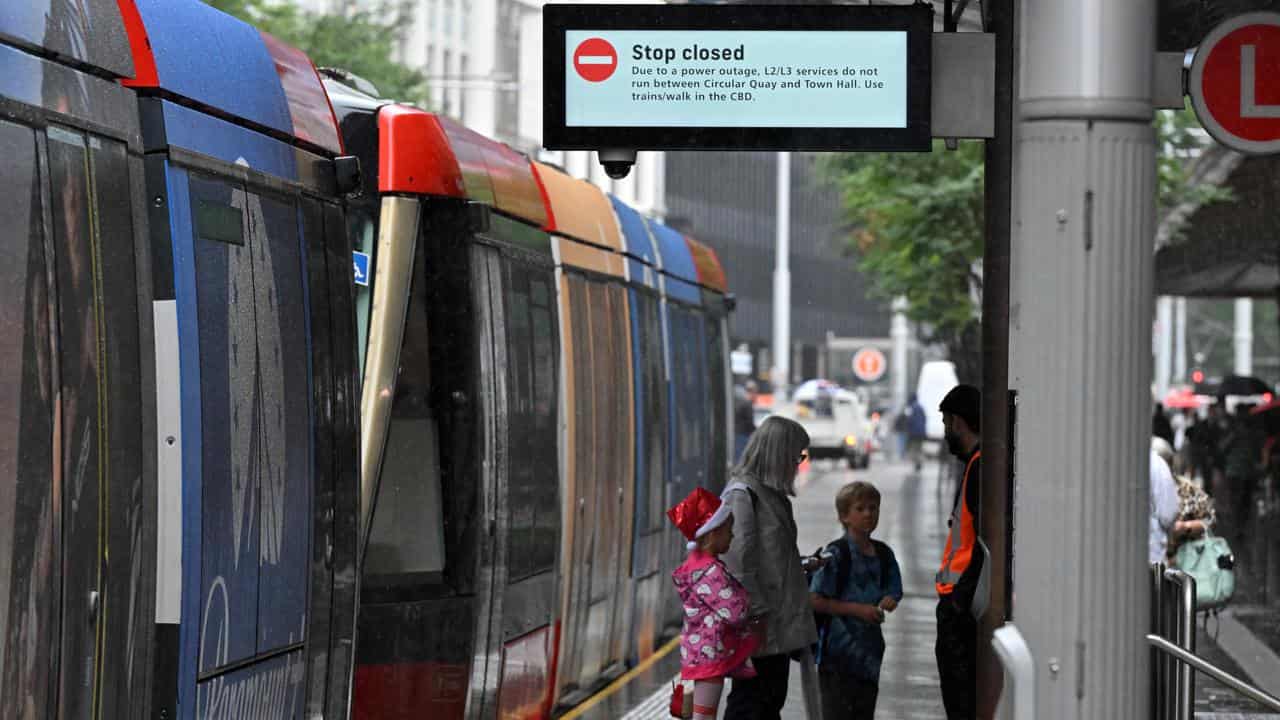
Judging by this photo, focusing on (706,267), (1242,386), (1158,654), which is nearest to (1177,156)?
(1242,386)

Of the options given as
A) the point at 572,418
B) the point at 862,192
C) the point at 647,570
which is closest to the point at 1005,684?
the point at 572,418

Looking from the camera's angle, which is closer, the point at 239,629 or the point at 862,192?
the point at 239,629

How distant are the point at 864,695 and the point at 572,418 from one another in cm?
318

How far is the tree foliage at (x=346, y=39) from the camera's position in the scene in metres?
38.0

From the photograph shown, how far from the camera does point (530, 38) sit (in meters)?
64.6

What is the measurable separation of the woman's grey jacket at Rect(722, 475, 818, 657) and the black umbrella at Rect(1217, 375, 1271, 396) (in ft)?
85.5

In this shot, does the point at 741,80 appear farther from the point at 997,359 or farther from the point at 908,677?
the point at 908,677

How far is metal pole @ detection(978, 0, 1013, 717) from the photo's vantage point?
8.62 metres

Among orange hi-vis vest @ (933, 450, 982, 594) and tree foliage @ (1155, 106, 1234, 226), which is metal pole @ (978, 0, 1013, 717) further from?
tree foliage @ (1155, 106, 1234, 226)

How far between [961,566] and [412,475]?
7.46 ft

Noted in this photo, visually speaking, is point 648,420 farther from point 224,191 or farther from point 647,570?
point 224,191

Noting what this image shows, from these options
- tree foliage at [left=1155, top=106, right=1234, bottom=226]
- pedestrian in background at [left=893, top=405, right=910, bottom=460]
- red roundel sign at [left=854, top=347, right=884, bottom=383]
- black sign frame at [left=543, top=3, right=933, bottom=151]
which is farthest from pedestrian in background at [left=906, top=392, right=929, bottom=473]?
black sign frame at [left=543, top=3, right=933, bottom=151]

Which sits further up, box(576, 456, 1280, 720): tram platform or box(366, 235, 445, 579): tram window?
box(366, 235, 445, 579): tram window

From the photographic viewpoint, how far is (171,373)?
6320 mm
